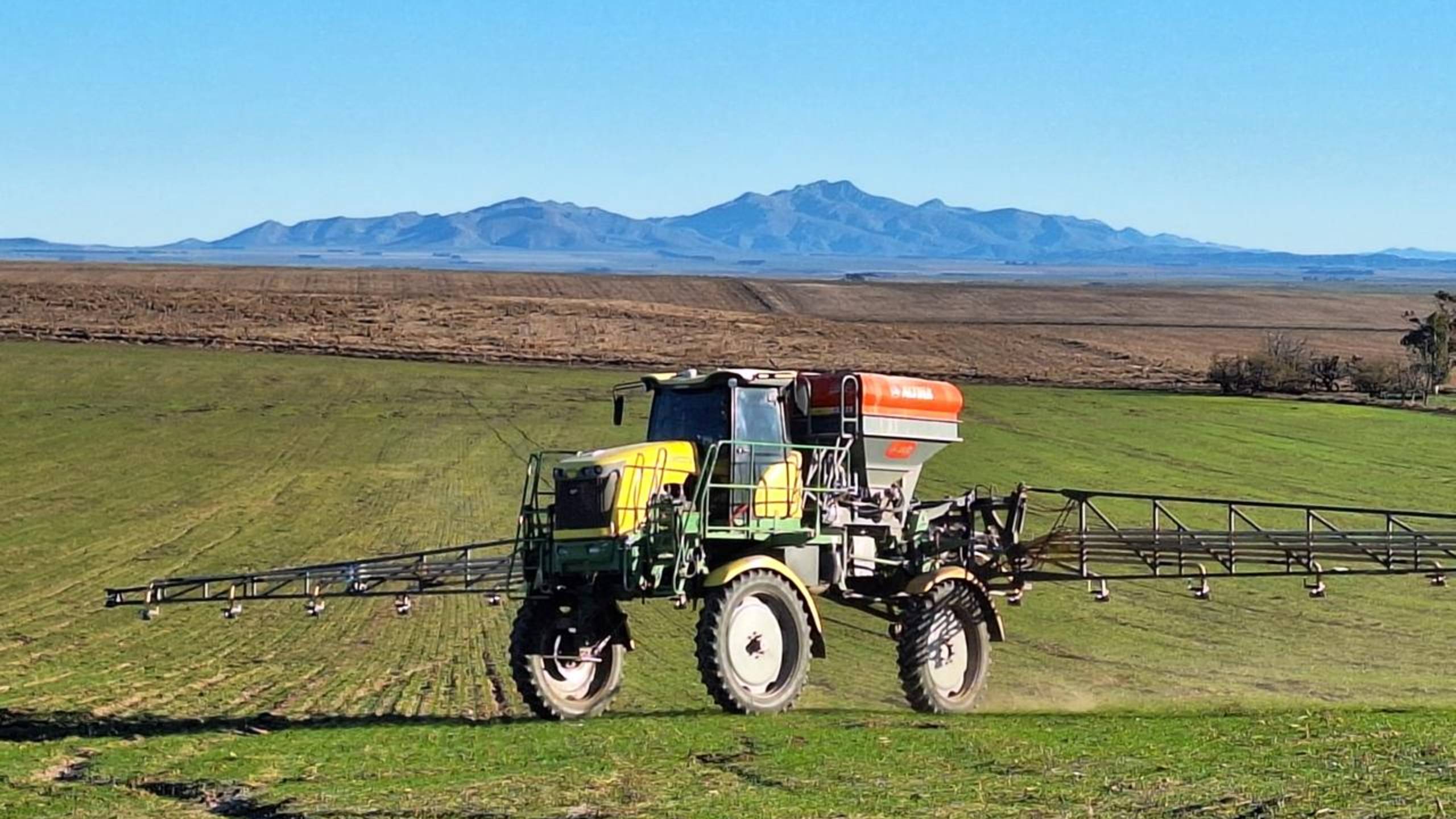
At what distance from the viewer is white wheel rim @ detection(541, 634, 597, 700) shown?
782 inches

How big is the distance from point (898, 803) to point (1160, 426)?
5009 cm

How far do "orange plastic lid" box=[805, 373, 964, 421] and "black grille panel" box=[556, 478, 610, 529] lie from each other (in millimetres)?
3316

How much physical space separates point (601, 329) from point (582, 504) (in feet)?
228

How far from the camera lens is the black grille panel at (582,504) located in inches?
751

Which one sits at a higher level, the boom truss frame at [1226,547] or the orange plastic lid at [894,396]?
the orange plastic lid at [894,396]

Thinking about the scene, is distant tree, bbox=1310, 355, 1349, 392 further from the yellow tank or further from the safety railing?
the yellow tank

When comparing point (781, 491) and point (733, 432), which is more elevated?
point (733, 432)

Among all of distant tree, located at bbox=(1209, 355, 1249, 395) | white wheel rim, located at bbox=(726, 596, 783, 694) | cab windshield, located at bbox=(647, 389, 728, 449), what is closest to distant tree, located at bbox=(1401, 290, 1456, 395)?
distant tree, located at bbox=(1209, 355, 1249, 395)

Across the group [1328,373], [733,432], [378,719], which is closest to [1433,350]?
[1328,373]

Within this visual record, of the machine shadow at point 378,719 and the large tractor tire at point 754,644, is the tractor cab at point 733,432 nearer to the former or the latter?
the large tractor tire at point 754,644

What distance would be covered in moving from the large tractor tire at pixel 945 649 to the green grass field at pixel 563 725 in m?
0.60

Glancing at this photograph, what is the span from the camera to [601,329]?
88.4 m

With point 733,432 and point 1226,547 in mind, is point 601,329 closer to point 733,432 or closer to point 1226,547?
point 1226,547

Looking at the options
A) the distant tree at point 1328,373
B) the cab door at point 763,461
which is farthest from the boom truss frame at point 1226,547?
the distant tree at point 1328,373
